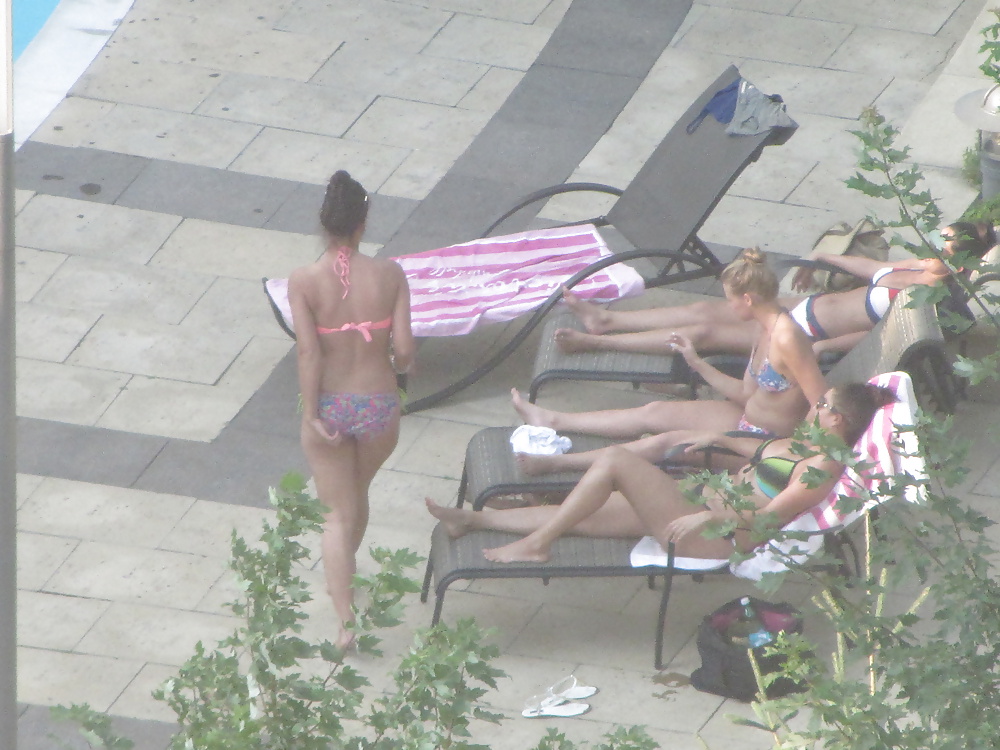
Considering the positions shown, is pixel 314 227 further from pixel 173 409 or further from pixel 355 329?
pixel 355 329

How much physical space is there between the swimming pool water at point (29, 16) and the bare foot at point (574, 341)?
7303 millimetres

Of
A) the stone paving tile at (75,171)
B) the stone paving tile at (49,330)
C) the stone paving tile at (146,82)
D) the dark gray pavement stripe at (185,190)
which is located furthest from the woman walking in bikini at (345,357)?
the stone paving tile at (146,82)

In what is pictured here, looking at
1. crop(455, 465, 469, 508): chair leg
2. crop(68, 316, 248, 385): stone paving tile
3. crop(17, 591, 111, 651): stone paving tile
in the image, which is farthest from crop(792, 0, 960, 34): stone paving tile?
crop(17, 591, 111, 651): stone paving tile

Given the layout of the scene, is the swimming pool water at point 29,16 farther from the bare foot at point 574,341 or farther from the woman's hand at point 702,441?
the woman's hand at point 702,441

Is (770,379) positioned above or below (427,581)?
above

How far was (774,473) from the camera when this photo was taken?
607 cm

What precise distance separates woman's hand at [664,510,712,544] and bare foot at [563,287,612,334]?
1.78 m

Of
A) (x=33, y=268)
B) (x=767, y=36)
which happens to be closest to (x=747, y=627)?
(x=33, y=268)

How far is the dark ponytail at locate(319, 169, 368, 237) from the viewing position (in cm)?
571

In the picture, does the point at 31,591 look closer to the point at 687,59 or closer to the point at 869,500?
the point at 869,500

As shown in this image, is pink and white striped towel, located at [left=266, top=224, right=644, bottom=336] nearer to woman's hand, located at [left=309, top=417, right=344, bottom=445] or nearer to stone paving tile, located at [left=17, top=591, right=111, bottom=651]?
woman's hand, located at [left=309, top=417, right=344, bottom=445]

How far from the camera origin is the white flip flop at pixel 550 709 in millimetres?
5883

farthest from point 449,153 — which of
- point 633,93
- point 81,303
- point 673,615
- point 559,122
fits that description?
point 673,615

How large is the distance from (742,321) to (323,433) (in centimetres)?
237
